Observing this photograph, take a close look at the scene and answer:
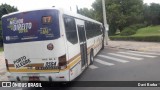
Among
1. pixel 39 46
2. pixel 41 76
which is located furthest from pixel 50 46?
pixel 41 76

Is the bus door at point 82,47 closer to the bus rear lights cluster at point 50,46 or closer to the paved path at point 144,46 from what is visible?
the bus rear lights cluster at point 50,46

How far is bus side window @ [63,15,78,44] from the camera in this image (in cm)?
1031

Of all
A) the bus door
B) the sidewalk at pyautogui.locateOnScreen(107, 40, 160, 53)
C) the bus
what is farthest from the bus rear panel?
the sidewalk at pyautogui.locateOnScreen(107, 40, 160, 53)

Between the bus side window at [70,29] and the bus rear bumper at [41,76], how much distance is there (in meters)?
1.57

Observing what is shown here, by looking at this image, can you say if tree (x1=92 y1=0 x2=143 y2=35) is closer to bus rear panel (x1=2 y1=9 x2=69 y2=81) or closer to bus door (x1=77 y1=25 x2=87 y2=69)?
bus door (x1=77 y1=25 x2=87 y2=69)

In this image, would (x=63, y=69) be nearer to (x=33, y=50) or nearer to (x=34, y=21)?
(x=33, y=50)

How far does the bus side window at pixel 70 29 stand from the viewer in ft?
33.8

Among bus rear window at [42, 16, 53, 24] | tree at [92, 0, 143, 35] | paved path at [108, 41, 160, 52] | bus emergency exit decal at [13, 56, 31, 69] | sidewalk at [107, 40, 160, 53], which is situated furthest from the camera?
tree at [92, 0, 143, 35]

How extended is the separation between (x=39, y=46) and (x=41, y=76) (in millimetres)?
1128

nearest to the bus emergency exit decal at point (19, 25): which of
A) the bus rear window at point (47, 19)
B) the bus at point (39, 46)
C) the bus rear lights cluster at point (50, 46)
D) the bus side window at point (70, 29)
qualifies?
the bus at point (39, 46)

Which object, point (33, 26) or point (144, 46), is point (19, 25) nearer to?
point (33, 26)

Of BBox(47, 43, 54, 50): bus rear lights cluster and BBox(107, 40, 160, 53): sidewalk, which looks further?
BBox(107, 40, 160, 53): sidewalk

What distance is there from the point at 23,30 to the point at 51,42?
1237 mm

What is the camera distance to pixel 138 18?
6247 centimetres
